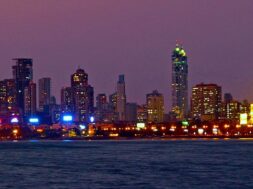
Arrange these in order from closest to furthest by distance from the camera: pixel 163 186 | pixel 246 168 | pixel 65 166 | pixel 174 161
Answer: pixel 163 186
pixel 246 168
pixel 65 166
pixel 174 161

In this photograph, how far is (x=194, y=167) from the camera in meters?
107

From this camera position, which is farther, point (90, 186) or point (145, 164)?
point (145, 164)

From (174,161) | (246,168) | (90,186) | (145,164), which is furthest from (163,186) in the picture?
(174,161)

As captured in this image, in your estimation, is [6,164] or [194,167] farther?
[6,164]

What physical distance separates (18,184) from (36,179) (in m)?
5.62

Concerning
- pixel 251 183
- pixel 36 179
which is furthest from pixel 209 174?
pixel 36 179

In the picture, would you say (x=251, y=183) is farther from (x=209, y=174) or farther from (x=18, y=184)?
(x=18, y=184)

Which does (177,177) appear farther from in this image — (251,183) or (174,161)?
(174,161)

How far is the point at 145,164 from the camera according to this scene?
115 meters

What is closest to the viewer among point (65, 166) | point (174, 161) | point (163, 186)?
point (163, 186)

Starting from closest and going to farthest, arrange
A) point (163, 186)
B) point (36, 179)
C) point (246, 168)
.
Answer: point (163, 186), point (36, 179), point (246, 168)

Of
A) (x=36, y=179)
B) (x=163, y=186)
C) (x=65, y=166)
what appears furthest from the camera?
(x=65, y=166)

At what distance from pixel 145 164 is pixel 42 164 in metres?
13.9

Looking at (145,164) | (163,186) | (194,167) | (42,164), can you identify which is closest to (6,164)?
(42,164)
